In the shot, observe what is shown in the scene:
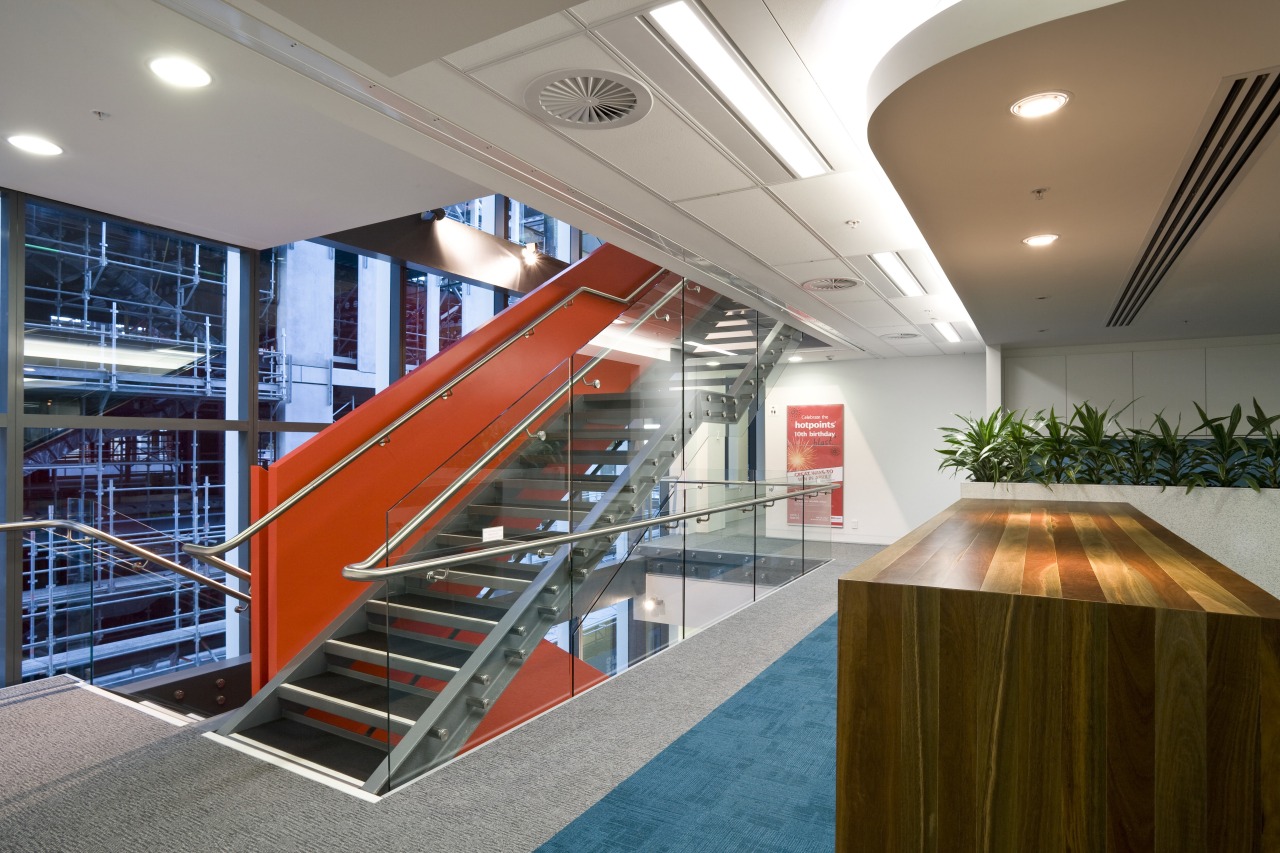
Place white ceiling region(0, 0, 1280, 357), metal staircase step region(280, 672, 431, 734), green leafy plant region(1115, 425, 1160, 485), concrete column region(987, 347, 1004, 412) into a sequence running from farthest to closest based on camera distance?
concrete column region(987, 347, 1004, 412)
green leafy plant region(1115, 425, 1160, 485)
metal staircase step region(280, 672, 431, 734)
white ceiling region(0, 0, 1280, 357)

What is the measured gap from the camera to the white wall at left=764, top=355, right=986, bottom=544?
9477mm

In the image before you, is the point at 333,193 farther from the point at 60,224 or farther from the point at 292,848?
the point at 292,848

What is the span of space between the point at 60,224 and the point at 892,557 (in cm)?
498

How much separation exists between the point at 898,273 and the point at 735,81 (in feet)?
9.96

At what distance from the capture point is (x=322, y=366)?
5.84 m

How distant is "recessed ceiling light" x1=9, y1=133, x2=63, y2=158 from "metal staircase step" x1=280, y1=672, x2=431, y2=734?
279 cm

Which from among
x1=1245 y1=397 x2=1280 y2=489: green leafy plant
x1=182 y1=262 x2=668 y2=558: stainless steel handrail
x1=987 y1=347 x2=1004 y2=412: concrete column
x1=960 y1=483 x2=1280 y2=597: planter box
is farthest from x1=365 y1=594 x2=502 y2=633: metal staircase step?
x1=987 y1=347 x2=1004 y2=412: concrete column

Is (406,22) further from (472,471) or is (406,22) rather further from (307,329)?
(307,329)

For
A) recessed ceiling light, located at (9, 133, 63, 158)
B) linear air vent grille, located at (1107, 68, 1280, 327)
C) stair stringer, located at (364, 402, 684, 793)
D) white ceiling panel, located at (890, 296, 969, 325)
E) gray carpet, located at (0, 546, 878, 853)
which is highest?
recessed ceiling light, located at (9, 133, 63, 158)

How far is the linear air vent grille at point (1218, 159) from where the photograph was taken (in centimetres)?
224

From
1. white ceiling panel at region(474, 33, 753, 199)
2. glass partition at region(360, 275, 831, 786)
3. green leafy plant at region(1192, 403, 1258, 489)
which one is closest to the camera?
white ceiling panel at region(474, 33, 753, 199)

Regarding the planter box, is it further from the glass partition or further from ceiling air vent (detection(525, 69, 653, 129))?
ceiling air vent (detection(525, 69, 653, 129))

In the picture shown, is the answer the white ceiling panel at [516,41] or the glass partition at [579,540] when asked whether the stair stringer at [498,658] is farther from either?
the white ceiling panel at [516,41]

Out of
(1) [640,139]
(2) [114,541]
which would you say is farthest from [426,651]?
Answer: (1) [640,139]
